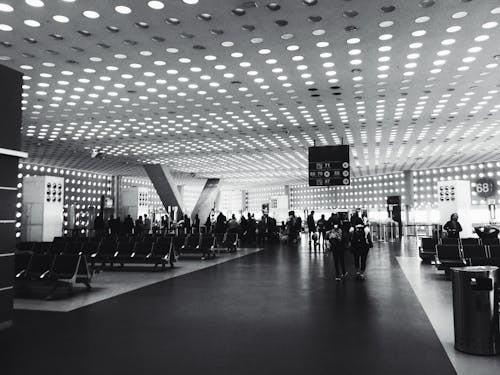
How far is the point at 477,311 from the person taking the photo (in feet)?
15.6

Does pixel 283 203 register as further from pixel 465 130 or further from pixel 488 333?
pixel 488 333

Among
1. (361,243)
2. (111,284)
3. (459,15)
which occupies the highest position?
(459,15)

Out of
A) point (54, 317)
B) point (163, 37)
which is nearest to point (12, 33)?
point (163, 37)

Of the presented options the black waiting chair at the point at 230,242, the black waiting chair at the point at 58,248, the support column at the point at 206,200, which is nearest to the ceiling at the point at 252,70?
the black waiting chair at the point at 58,248

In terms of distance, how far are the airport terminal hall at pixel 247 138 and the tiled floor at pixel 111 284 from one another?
0.29 feet

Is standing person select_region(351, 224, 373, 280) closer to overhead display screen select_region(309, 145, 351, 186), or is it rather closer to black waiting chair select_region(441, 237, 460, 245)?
black waiting chair select_region(441, 237, 460, 245)

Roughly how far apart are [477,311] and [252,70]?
9291 millimetres

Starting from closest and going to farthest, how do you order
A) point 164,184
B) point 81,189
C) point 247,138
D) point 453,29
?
1. point 453,29
2. point 247,138
3. point 164,184
4. point 81,189

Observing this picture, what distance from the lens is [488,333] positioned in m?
4.67

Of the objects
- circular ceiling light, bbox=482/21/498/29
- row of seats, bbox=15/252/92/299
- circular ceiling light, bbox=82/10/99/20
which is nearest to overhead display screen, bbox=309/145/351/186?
circular ceiling light, bbox=482/21/498/29

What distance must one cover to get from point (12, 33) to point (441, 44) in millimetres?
10524

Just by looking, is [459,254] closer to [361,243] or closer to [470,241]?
[470,241]

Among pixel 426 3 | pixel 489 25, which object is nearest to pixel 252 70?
pixel 426 3

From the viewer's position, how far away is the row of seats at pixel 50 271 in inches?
344
